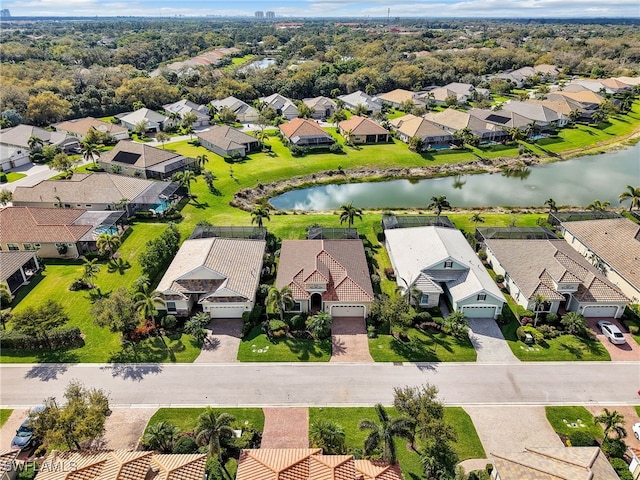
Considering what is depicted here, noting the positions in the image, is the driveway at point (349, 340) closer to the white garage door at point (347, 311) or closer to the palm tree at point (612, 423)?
the white garage door at point (347, 311)

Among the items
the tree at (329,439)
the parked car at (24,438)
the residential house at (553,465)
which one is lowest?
the parked car at (24,438)

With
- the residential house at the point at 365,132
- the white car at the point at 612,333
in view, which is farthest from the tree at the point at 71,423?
the residential house at the point at 365,132

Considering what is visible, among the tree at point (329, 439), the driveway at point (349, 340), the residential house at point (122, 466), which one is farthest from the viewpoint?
the driveway at point (349, 340)

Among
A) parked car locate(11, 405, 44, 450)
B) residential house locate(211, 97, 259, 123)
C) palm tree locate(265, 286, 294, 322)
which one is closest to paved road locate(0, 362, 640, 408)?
parked car locate(11, 405, 44, 450)

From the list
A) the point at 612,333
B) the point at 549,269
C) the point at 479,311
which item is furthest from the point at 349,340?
the point at 612,333

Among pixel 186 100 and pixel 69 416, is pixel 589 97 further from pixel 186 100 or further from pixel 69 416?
pixel 69 416

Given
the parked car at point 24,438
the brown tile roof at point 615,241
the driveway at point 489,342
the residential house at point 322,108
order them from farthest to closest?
the residential house at point 322,108, the brown tile roof at point 615,241, the driveway at point 489,342, the parked car at point 24,438

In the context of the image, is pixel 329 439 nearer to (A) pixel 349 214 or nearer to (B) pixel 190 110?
(A) pixel 349 214

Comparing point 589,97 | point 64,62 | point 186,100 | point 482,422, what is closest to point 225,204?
point 482,422
